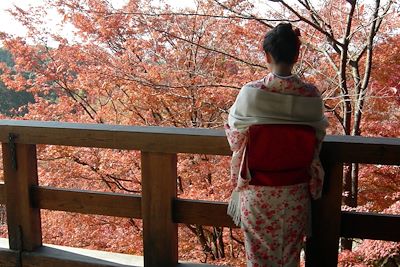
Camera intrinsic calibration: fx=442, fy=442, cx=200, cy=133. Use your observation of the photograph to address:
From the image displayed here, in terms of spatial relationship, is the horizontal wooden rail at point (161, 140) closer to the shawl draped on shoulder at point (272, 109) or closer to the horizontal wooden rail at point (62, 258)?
the shawl draped on shoulder at point (272, 109)

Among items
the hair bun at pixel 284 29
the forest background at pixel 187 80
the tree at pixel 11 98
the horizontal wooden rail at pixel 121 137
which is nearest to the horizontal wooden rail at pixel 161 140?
the horizontal wooden rail at pixel 121 137

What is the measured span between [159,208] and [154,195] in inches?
2.2

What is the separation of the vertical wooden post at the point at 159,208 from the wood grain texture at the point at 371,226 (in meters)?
0.67

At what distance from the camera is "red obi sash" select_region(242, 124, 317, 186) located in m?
1.38

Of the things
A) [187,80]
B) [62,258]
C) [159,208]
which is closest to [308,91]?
[159,208]

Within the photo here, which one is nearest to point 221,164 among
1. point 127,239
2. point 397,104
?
point 127,239

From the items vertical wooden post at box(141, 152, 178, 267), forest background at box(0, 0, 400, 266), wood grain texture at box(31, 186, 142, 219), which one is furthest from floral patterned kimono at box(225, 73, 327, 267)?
forest background at box(0, 0, 400, 266)

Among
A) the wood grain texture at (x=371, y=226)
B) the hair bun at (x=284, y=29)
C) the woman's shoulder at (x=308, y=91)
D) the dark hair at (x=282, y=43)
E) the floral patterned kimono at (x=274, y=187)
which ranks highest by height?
the hair bun at (x=284, y=29)

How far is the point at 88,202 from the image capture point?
1.88 metres

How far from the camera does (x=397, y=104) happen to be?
5.49 meters

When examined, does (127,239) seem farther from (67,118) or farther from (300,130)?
(300,130)

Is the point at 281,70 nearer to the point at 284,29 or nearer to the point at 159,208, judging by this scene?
the point at 284,29

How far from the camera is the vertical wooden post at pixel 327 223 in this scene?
5.23 feet

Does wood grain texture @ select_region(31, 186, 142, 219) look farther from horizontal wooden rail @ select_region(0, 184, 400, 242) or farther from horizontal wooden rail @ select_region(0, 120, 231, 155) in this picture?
horizontal wooden rail @ select_region(0, 120, 231, 155)
